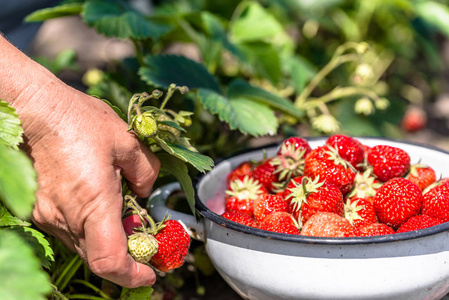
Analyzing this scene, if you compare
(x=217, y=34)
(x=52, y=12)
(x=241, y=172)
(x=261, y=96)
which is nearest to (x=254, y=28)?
(x=217, y=34)

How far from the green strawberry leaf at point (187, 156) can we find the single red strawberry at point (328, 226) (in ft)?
0.58

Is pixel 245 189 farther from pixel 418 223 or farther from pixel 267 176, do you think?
pixel 418 223

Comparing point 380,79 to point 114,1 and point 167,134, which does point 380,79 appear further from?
point 167,134

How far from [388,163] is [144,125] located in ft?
1.48

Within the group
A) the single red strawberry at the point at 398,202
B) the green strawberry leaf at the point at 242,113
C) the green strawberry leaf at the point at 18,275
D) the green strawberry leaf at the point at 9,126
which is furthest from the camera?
the green strawberry leaf at the point at 242,113

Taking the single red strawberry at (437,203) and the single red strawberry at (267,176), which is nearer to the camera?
the single red strawberry at (437,203)

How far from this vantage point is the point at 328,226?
73 centimetres

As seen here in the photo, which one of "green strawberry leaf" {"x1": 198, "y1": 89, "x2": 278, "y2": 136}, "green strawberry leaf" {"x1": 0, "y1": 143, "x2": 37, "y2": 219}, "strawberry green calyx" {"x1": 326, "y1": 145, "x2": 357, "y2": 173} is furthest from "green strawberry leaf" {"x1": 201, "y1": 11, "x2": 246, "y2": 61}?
"green strawberry leaf" {"x1": 0, "y1": 143, "x2": 37, "y2": 219}

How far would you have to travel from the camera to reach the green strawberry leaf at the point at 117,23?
46.0 inches

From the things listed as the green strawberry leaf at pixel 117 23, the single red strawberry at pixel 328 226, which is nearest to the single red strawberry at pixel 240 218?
the single red strawberry at pixel 328 226

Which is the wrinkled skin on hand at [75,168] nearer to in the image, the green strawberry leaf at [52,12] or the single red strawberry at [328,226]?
the single red strawberry at [328,226]

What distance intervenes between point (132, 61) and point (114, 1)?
0.67 feet

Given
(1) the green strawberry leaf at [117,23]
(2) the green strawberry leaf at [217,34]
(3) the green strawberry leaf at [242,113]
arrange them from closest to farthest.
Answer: (3) the green strawberry leaf at [242,113], (1) the green strawberry leaf at [117,23], (2) the green strawberry leaf at [217,34]

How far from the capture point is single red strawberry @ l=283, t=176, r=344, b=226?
79 cm
